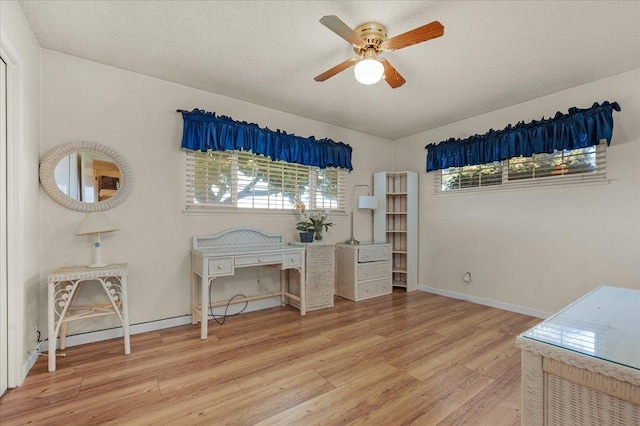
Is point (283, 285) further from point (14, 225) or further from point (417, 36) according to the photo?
point (417, 36)

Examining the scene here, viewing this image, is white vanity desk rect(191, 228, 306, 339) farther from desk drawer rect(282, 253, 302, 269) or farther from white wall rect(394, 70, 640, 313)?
white wall rect(394, 70, 640, 313)

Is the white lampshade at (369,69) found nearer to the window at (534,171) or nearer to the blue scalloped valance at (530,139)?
the blue scalloped valance at (530,139)

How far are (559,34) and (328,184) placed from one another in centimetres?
285

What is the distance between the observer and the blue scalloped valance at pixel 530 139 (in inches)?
108

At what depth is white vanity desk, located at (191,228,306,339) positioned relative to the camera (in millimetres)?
2740

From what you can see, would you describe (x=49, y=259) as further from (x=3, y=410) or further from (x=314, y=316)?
(x=314, y=316)

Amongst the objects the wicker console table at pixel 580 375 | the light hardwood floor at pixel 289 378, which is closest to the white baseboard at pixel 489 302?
the light hardwood floor at pixel 289 378

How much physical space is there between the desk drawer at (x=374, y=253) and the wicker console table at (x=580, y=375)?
2.88 metres

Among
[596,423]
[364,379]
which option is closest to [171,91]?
[364,379]

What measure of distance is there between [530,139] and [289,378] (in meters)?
3.51

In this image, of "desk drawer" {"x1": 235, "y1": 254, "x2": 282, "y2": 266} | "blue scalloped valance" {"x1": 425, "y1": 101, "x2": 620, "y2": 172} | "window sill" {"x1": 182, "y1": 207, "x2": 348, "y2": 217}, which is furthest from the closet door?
"blue scalloped valance" {"x1": 425, "y1": 101, "x2": 620, "y2": 172}

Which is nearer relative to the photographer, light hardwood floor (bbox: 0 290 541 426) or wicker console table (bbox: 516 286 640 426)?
wicker console table (bbox: 516 286 640 426)

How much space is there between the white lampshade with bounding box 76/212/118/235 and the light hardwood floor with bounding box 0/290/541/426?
3.32 feet

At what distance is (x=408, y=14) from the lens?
1.97 m
